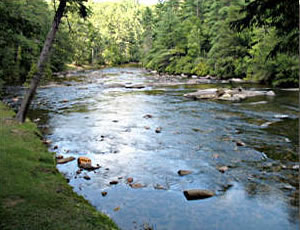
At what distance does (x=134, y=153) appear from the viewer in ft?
34.8

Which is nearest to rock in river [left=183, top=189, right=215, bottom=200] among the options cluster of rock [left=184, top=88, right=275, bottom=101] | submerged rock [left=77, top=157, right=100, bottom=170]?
submerged rock [left=77, top=157, right=100, bottom=170]

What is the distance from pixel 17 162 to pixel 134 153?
4.43 m

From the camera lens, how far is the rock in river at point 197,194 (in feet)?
23.9

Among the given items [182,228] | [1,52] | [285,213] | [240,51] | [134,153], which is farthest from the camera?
[240,51]

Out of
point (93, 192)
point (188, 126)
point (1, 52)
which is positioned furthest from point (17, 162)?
point (1, 52)

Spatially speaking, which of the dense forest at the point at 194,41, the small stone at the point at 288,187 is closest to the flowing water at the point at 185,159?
the small stone at the point at 288,187

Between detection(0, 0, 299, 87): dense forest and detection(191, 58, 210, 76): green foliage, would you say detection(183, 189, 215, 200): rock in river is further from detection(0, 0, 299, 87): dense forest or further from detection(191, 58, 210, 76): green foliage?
detection(191, 58, 210, 76): green foliage

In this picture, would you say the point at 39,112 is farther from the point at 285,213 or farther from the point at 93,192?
the point at 285,213

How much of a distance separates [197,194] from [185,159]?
105 inches

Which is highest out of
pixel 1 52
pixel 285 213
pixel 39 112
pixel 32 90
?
pixel 1 52

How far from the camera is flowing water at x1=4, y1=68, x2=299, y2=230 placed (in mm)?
6535

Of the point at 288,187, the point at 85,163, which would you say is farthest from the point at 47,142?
the point at 288,187

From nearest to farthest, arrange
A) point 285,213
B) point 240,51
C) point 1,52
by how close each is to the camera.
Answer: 1. point 285,213
2. point 1,52
3. point 240,51

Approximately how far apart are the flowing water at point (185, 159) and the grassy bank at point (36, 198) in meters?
0.87
